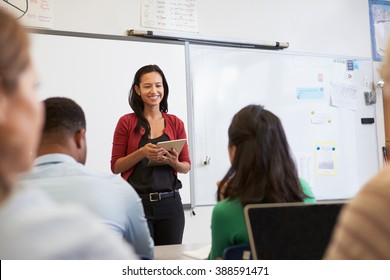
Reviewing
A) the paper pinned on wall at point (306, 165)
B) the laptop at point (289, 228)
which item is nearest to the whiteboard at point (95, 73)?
the paper pinned on wall at point (306, 165)

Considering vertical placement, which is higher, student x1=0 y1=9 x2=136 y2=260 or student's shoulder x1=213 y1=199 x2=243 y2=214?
student x1=0 y1=9 x2=136 y2=260

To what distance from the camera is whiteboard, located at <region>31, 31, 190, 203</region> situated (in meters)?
2.93

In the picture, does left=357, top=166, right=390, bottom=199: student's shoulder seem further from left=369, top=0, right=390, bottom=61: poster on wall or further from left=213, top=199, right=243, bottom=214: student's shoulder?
left=369, top=0, right=390, bottom=61: poster on wall

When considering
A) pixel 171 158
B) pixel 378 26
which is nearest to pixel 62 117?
pixel 171 158

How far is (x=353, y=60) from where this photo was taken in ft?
13.2

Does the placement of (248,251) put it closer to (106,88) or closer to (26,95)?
(26,95)

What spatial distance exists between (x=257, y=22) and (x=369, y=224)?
10.9ft

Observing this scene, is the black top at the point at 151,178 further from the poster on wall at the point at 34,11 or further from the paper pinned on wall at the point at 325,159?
the paper pinned on wall at the point at 325,159

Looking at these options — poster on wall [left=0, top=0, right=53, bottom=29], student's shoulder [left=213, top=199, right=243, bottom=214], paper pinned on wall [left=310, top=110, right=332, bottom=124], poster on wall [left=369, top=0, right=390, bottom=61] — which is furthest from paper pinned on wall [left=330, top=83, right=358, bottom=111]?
student's shoulder [left=213, top=199, right=243, bottom=214]

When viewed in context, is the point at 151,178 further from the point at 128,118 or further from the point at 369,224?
the point at 369,224

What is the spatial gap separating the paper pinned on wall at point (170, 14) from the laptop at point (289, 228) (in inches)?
99.7

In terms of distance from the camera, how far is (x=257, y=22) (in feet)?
12.2

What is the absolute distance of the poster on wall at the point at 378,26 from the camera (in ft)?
13.6
